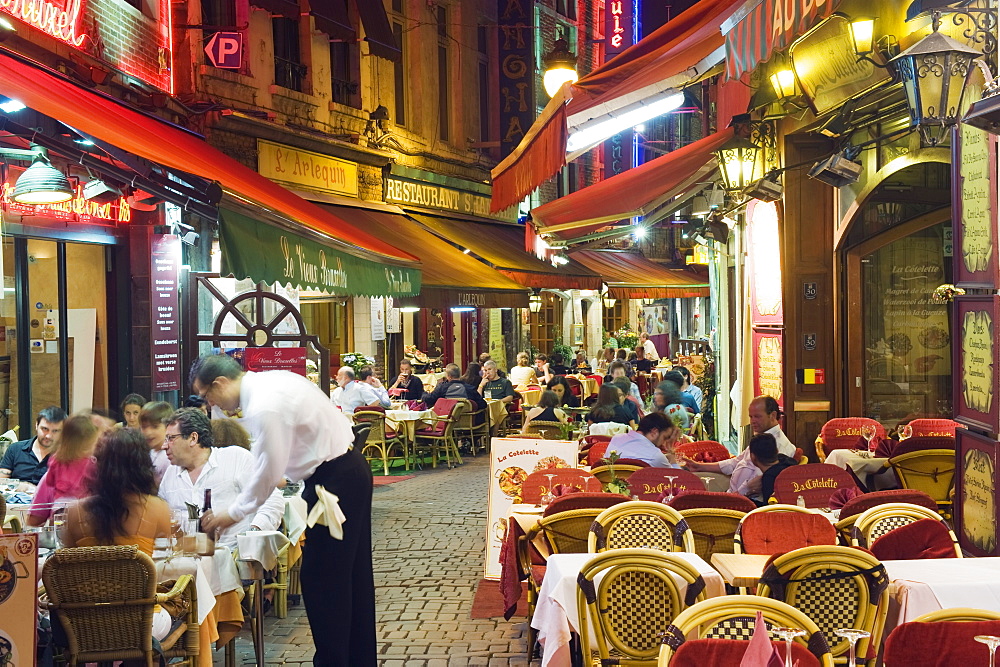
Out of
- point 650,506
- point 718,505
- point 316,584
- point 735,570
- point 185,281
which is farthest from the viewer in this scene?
point 185,281

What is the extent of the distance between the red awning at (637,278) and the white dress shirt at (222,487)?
18389 mm

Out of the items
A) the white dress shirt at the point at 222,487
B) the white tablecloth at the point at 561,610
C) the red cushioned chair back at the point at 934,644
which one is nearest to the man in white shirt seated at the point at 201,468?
the white dress shirt at the point at 222,487

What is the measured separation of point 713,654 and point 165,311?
1019 cm

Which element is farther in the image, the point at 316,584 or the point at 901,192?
the point at 901,192

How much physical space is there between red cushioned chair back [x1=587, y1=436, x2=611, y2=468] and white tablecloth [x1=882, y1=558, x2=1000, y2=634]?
173 inches

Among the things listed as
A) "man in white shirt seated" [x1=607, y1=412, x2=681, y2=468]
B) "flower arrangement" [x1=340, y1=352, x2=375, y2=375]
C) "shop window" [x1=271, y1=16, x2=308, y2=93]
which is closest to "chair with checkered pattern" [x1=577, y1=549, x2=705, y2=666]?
"man in white shirt seated" [x1=607, y1=412, x2=681, y2=468]

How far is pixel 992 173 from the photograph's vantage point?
587 cm

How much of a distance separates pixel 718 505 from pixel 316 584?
2472 millimetres

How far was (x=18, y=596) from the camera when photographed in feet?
16.0

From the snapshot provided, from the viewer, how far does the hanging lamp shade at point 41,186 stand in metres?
9.30

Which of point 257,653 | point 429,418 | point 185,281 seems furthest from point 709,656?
point 429,418

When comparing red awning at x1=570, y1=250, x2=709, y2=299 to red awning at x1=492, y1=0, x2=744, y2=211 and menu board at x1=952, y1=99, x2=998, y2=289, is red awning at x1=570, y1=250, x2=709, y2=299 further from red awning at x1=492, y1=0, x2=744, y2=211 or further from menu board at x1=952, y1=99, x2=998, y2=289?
menu board at x1=952, y1=99, x2=998, y2=289

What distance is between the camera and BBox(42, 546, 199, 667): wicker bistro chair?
5273mm

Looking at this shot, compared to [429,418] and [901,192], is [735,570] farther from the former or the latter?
[429,418]
